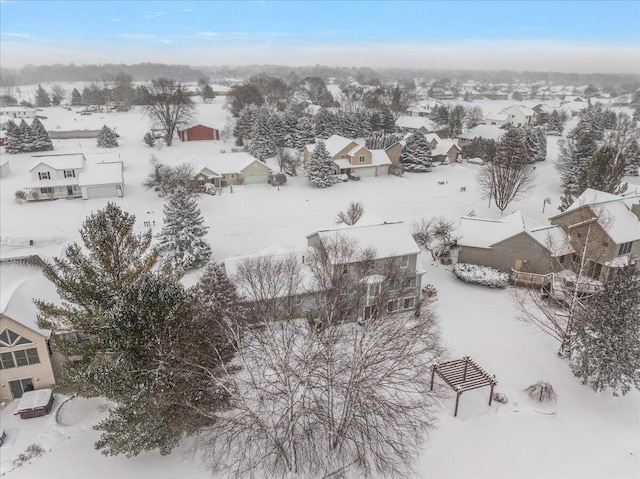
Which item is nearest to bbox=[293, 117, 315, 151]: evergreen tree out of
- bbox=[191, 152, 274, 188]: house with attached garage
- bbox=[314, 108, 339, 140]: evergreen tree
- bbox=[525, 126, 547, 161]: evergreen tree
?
bbox=[314, 108, 339, 140]: evergreen tree

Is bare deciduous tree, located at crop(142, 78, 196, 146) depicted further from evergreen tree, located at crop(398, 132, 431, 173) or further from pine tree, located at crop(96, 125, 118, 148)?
evergreen tree, located at crop(398, 132, 431, 173)

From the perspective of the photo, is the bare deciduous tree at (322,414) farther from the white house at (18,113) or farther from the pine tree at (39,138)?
the white house at (18,113)

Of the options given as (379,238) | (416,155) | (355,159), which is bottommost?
(379,238)

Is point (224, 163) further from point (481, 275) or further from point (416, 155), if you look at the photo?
point (481, 275)

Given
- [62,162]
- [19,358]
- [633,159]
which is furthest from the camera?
[633,159]

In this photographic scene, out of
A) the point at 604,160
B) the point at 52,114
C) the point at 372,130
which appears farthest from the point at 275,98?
the point at 604,160

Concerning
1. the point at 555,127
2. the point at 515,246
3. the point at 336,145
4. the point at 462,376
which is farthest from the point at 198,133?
the point at 555,127

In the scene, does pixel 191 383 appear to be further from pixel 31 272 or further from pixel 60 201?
pixel 60 201
